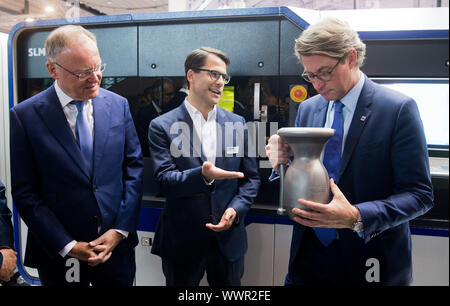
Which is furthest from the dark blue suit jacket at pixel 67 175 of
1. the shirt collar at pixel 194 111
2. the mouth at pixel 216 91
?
the mouth at pixel 216 91

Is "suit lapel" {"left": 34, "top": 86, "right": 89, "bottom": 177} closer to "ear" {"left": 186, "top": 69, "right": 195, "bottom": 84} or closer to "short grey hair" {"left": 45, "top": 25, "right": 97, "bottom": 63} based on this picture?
"short grey hair" {"left": 45, "top": 25, "right": 97, "bottom": 63}

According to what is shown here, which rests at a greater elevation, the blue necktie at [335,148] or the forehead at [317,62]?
the forehead at [317,62]

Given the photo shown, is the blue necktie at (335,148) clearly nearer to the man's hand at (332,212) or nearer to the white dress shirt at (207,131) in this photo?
the man's hand at (332,212)

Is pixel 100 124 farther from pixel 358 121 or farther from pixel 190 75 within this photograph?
pixel 358 121

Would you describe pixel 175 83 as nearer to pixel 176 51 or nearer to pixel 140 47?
pixel 176 51

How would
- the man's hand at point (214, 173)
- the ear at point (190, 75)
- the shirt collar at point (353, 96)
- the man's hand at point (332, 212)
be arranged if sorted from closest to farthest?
1. the man's hand at point (332, 212)
2. the shirt collar at point (353, 96)
3. the man's hand at point (214, 173)
4. the ear at point (190, 75)

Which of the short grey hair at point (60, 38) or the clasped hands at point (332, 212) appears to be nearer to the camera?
the clasped hands at point (332, 212)

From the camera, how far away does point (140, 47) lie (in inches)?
66.3

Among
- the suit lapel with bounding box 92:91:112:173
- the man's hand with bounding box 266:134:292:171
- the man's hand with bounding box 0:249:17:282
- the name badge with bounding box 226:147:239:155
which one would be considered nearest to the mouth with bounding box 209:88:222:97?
the name badge with bounding box 226:147:239:155

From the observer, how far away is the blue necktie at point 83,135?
1.38 meters

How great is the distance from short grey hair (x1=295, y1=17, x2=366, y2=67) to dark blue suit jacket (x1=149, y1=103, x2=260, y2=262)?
50cm

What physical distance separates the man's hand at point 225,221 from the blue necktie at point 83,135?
58 centimetres

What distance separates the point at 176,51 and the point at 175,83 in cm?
15

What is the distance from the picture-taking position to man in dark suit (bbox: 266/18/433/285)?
44.5 inches
